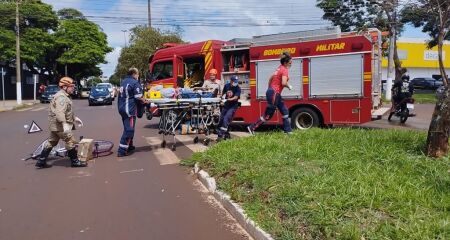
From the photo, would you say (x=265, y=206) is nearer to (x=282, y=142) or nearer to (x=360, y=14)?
(x=282, y=142)

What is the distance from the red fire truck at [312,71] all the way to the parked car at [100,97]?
20.8 m

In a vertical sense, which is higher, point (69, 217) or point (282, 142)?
point (282, 142)

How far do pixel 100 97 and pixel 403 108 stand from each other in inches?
936

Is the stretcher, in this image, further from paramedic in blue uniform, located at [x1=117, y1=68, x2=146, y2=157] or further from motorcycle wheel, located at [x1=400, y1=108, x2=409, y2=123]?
motorcycle wheel, located at [x1=400, y1=108, x2=409, y2=123]

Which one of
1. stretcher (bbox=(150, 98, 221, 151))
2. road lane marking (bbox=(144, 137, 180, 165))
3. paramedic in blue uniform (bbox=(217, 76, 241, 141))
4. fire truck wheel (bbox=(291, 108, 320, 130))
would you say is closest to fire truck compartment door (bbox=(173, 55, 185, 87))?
road lane marking (bbox=(144, 137, 180, 165))

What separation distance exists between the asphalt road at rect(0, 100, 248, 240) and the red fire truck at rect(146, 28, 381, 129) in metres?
3.92

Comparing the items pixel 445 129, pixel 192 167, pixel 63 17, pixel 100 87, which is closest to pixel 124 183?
pixel 192 167

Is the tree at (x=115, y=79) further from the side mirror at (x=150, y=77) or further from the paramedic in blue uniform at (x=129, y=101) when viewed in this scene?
the paramedic in blue uniform at (x=129, y=101)

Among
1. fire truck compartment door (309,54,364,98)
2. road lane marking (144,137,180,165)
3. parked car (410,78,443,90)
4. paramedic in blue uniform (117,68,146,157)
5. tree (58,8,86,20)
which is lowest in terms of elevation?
road lane marking (144,137,180,165)

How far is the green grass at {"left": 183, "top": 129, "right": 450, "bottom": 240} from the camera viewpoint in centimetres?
425

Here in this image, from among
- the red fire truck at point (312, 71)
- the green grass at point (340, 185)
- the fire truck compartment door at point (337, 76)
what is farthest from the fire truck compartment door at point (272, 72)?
the green grass at point (340, 185)

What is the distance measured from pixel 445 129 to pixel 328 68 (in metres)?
5.62

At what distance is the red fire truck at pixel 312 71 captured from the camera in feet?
38.0

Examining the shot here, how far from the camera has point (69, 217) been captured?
574cm
